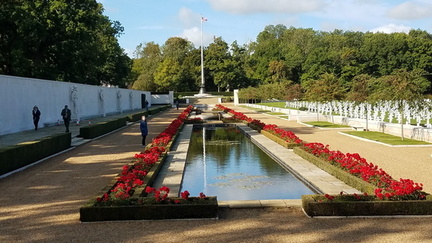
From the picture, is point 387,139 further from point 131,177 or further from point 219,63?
point 219,63

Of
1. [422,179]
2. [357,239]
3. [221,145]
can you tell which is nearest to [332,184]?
[422,179]

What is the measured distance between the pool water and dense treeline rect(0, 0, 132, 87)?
22647 mm

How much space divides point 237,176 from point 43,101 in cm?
1935

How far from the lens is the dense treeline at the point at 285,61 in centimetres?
7957

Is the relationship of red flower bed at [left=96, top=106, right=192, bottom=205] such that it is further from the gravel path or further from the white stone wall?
the white stone wall

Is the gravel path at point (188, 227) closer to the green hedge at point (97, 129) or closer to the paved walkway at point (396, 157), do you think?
the paved walkway at point (396, 157)

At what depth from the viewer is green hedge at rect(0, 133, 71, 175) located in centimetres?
1200

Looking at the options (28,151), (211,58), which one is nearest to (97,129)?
(28,151)

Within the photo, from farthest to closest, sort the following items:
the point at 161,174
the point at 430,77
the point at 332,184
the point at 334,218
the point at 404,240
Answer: the point at 430,77 < the point at 161,174 < the point at 332,184 < the point at 334,218 < the point at 404,240

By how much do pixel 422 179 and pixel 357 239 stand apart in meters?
5.49

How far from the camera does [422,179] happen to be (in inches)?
426

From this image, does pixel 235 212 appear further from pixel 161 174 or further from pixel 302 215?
pixel 161 174

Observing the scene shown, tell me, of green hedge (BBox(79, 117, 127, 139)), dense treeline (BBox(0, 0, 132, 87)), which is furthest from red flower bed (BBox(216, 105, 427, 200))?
dense treeline (BBox(0, 0, 132, 87))

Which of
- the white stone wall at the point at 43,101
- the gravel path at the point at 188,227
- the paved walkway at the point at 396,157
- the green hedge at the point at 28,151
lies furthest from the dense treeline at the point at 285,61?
the gravel path at the point at 188,227
